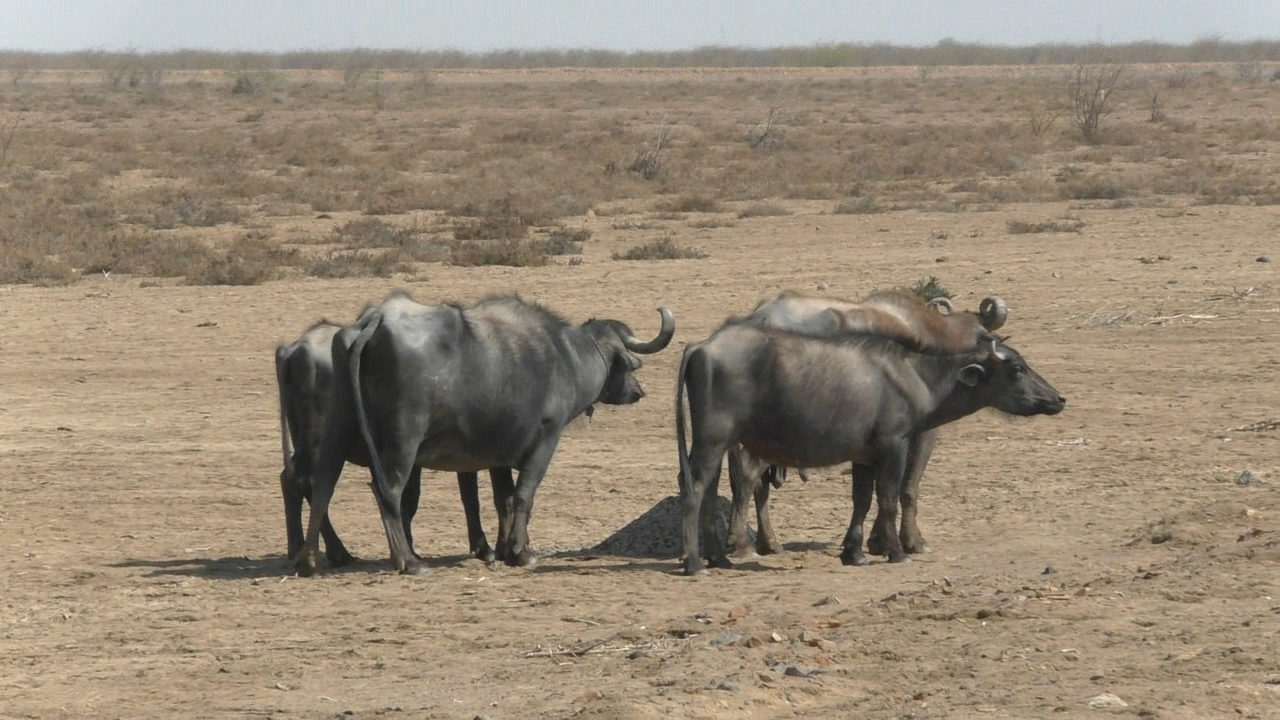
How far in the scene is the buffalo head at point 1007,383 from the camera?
10188 mm

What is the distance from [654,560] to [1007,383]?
212 centimetres

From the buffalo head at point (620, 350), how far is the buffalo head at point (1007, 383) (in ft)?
5.65

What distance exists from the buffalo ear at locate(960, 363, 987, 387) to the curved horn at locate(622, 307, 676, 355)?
1630 mm

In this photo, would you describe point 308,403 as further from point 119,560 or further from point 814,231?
point 814,231

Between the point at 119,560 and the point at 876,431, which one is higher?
the point at 876,431

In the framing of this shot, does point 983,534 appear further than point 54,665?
Yes

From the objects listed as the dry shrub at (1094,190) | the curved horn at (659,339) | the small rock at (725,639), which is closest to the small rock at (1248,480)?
the curved horn at (659,339)

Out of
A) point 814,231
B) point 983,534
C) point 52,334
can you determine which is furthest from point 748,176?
point 983,534

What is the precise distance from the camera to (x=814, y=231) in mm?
24547

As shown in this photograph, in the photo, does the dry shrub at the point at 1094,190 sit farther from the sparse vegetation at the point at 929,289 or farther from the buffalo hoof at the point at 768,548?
the buffalo hoof at the point at 768,548

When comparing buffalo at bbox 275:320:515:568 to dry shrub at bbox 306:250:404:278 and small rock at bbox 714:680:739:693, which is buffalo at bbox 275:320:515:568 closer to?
small rock at bbox 714:680:739:693

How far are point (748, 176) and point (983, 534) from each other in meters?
22.1

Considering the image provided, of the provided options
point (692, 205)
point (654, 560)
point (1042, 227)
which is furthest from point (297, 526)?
point (692, 205)

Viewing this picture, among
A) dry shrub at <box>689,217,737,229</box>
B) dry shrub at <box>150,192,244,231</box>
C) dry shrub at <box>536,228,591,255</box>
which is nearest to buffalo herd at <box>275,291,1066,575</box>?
dry shrub at <box>536,228,591,255</box>
